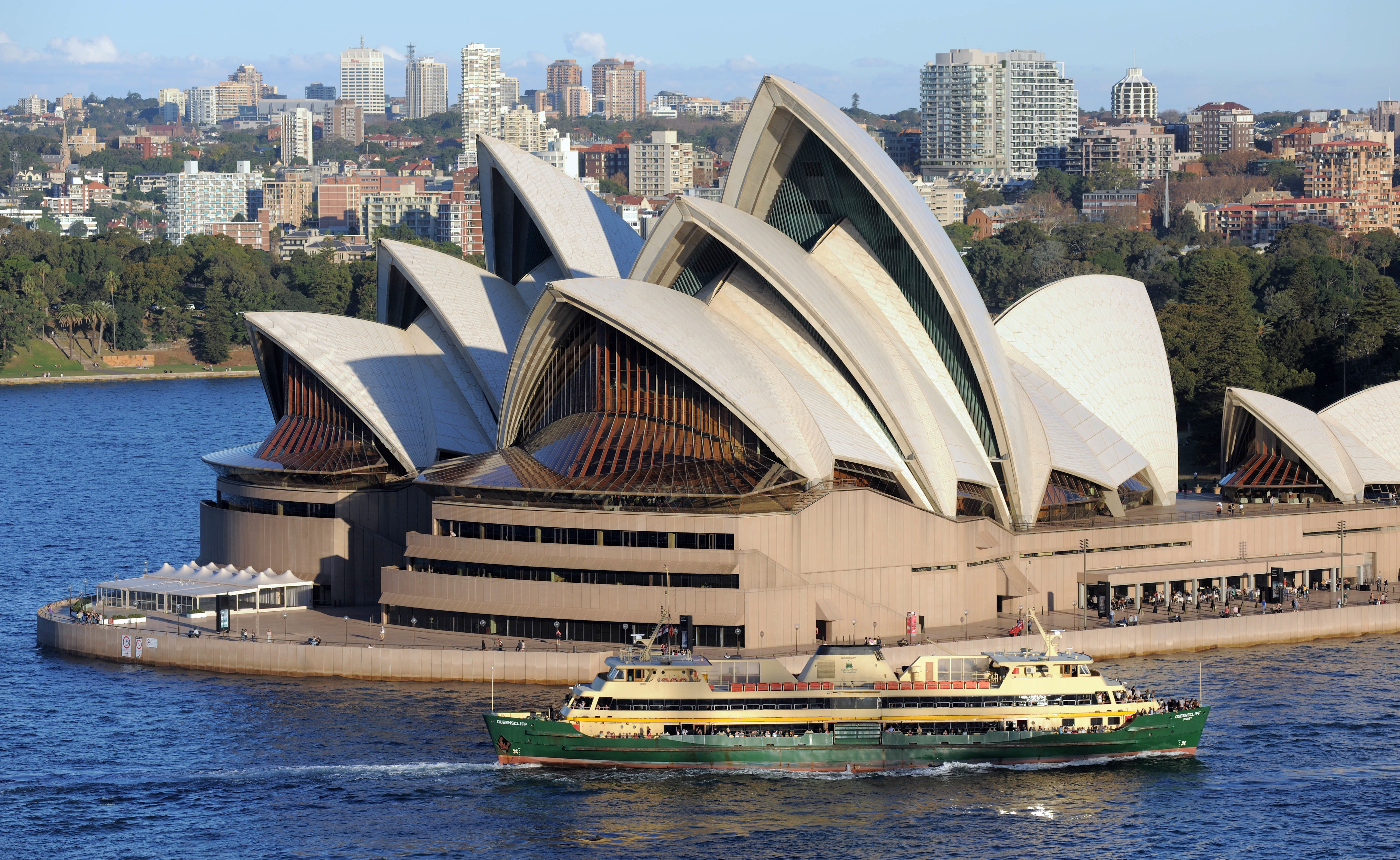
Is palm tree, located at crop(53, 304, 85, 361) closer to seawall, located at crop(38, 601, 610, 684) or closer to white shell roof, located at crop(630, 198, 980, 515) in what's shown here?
seawall, located at crop(38, 601, 610, 684)

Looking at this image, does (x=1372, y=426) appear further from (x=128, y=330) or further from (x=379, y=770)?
(x=128, y=330)

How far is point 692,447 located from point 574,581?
6.15m

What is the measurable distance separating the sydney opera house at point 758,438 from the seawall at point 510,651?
2783 millimetres

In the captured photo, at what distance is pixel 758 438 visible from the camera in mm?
66000

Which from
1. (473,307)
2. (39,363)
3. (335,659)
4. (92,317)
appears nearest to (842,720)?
(335,659)

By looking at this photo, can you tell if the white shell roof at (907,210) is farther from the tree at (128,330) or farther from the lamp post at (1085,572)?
the tree at (128,330)

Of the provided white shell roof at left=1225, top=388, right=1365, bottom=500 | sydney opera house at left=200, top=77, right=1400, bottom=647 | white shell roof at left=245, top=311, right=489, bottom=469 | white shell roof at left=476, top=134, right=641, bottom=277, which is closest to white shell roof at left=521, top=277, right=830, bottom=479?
sydney opera house at left=200, top=77, right=1400, bottom=647

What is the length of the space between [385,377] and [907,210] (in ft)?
72.5

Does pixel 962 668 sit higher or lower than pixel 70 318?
lower

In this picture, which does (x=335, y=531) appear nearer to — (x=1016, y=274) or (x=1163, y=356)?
(x=1163, y=356)

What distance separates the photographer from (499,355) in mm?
77438

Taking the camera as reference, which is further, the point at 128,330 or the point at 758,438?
the point at 128,330

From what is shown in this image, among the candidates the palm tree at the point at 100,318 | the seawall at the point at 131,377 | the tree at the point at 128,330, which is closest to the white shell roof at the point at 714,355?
the seawall at the point at 131,377

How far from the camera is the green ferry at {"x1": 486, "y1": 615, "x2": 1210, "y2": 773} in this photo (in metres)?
53.2
